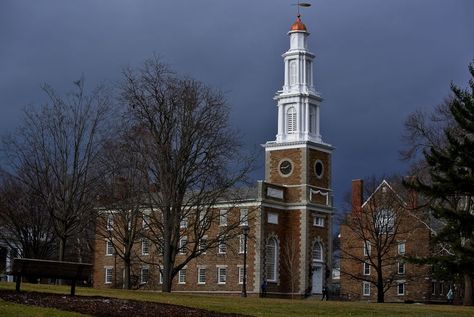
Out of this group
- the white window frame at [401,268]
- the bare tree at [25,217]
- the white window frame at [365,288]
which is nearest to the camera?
the bare tree at [25,217]

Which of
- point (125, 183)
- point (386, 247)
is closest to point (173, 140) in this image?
point (125, 183)

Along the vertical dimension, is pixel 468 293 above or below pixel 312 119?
below

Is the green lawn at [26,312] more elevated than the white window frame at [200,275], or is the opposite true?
the white window frame at [200,275]

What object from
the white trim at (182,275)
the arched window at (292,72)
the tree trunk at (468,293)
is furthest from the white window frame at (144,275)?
the tree trunk at (468,293)

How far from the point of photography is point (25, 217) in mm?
64500

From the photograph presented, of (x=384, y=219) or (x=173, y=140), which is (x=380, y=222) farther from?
(x=173, y=140)

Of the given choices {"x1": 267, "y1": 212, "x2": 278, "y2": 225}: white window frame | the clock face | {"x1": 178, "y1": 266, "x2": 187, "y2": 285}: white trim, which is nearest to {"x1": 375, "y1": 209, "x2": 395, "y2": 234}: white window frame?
{"x1": 267, "y1": 212, "x2": 278, "y2": 225}: white window frame

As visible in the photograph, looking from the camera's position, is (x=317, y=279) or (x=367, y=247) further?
(x=317, y=279)

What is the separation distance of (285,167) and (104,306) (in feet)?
191

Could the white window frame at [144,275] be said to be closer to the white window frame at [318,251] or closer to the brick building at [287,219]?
the brick building at [287,219]

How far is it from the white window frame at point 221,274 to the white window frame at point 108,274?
36.7ft

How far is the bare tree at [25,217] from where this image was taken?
203 ft

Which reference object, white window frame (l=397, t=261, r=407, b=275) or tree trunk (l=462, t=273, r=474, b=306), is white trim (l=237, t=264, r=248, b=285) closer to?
white window frame (l=397, t=261, r=407, b=275)

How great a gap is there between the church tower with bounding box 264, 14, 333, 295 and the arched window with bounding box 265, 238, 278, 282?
0.70 m
